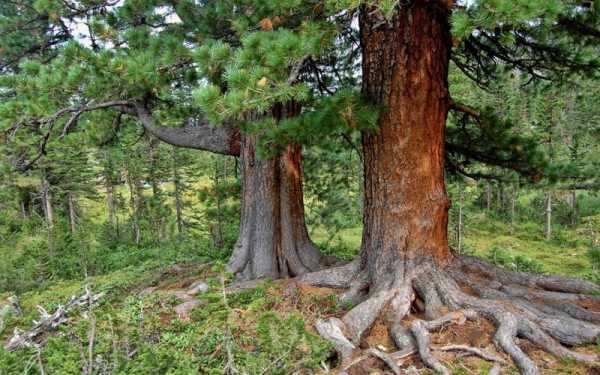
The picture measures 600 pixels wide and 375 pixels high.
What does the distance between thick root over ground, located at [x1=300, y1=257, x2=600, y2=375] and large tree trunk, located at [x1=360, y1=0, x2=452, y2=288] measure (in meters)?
0.20

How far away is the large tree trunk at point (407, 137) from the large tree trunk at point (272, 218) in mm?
1354

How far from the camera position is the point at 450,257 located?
358 centimetres

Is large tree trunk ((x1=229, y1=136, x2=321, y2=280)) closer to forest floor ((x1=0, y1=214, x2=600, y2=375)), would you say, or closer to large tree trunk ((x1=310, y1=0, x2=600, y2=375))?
forest floor ((x1=0, y1=214, x2=600, y2=375))

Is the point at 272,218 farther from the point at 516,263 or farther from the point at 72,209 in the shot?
the point at 72,209

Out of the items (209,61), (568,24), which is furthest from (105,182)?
(568,24)

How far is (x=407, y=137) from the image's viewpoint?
3248mm

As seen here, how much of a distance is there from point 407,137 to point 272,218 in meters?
1.96

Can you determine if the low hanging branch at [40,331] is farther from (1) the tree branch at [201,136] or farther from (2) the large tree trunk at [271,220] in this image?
(1) the tree branch at [201,136]

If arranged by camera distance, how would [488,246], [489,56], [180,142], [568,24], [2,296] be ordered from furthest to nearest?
[488,246], [2,296], [180,142], [489,56], [568,24]

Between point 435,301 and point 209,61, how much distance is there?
2538 mm

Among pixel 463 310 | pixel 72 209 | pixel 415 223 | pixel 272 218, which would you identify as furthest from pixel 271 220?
pixel 72 209

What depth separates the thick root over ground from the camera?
2.54 metres

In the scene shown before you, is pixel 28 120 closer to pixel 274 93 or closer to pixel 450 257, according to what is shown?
pixel 274 93

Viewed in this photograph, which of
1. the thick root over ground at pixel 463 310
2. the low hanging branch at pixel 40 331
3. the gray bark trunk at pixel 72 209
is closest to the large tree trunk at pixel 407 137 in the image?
the thick root over ground at pixel 463 310
